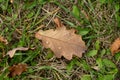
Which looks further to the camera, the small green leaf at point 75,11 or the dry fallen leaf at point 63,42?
the small green leaf at point 75,11

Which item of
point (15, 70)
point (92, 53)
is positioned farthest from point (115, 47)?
point (15, 70)

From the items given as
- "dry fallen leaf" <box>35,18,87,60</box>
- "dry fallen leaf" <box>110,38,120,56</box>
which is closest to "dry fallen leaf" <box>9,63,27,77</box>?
"dry fallen leaf" <box>35,18,87,60</box>

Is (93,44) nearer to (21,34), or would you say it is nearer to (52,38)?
(52,38)

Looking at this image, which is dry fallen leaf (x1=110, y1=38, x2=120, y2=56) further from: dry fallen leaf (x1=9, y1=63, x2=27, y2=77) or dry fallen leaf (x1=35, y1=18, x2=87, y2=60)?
dry fallen leaf (x1=9, y1=63, x2=27, y2=77)

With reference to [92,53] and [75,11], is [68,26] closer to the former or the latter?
[75,11]

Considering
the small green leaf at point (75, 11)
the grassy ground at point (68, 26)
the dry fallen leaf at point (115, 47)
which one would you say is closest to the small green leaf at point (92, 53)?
the grassy ground at point (68, 26)

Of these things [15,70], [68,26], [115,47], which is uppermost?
[68,26]

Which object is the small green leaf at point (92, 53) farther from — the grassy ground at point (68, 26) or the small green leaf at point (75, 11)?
the small green leaf at point (75, 11)

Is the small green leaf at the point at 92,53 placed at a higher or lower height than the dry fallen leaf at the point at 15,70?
higher
